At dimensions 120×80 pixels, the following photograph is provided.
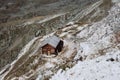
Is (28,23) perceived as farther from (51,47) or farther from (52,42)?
(51,47)

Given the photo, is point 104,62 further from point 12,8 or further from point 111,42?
point 12,8

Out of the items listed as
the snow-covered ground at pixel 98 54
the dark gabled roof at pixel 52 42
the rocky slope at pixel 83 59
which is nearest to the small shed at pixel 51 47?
the dark gabled roof at pixel 52 42

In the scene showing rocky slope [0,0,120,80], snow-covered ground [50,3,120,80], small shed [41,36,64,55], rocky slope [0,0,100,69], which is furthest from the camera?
rocky slope [0,0,100,69]

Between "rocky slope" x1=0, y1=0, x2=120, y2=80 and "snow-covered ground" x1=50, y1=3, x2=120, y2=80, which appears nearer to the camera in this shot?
"snow-covered ground" x1=50, y1=3, x2=120, y2=80

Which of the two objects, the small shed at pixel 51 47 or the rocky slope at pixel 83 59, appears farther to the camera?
the small shed at pixel 51 47

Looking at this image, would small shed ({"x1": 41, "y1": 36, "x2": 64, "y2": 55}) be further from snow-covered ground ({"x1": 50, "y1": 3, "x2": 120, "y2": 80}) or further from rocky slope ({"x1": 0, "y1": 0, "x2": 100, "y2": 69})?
rocky slope ({"x1": 0, "y1": 0, "x2": 100, "y2": 69})

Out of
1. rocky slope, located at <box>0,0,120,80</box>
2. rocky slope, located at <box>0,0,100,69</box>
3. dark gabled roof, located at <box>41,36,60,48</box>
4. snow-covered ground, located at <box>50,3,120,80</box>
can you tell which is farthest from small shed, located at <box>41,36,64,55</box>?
rocky slope, located at <box>0,0,100,69</box>

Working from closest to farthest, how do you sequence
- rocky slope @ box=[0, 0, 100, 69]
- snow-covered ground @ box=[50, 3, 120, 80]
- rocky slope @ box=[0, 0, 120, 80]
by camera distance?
snow-covered ground @ box=[50, 3, 120, 80] → rocky slope @ box=[0, 0, 120, 80] → rocky slope @ box=[0, 0, 100, 69]

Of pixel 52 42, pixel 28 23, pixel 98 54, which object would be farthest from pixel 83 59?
pixel 28 23

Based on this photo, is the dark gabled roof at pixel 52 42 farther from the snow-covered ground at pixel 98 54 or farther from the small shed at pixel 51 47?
the snow-covered ground at pixel 98 54

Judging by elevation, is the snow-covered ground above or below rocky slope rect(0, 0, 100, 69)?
above
